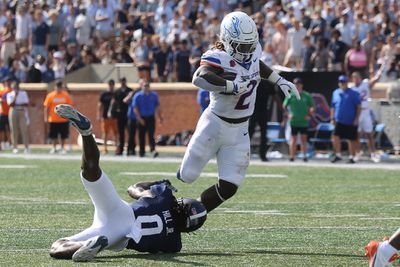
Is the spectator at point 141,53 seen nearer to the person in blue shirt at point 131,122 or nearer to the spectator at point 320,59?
the person in blue shirt at point 131,122

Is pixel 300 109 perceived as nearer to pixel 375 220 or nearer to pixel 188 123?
pixel 188 123

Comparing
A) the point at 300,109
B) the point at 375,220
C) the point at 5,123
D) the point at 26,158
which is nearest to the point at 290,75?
the point at 300,109

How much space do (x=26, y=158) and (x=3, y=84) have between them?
5.14 meters

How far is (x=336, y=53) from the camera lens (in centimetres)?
2375

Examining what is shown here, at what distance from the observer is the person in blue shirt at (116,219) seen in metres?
7.84

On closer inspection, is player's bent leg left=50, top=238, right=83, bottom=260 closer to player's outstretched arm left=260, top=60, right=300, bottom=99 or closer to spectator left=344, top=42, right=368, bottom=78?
player's outstretched arm left=260, top=60, right=300, bottom=99

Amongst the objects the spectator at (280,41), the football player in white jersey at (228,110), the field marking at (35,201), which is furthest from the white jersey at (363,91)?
the football player in white jersey at (228,110)

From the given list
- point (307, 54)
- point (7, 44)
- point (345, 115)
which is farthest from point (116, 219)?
point (7, 44)

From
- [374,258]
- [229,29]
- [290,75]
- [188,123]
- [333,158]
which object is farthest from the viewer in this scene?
[188,123]

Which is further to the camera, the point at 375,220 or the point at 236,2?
the point at 236,2

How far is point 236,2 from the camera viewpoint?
2620 cm

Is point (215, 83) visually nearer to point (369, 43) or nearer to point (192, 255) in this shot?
point (192, 255)

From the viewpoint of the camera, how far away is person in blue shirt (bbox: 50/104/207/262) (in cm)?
784

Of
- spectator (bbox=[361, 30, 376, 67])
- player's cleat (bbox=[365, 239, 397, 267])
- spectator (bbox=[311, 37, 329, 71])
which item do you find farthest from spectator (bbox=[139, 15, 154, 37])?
player's cleat (bbox=[365, 239, 397, 267])
